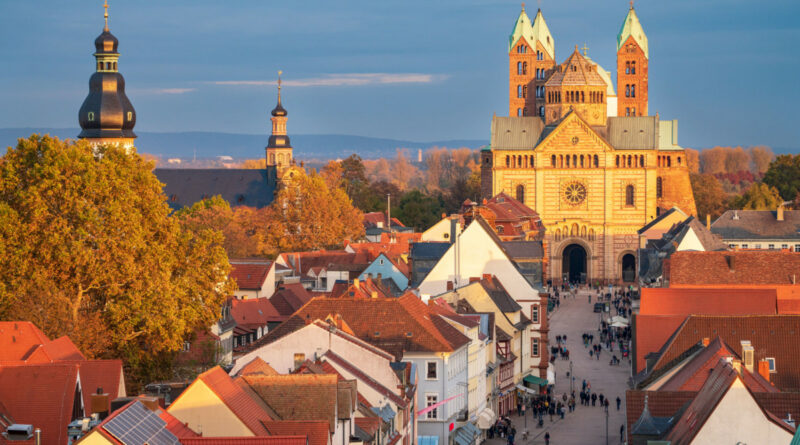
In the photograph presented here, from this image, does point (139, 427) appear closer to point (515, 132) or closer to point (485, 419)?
point (485, 419)

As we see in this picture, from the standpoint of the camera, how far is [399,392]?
4972cm

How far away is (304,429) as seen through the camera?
35656mm

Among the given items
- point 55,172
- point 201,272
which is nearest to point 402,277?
point 201,272

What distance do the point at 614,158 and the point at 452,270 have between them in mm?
69693

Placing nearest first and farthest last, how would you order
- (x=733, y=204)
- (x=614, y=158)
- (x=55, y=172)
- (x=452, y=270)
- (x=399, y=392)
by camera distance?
(x=399, y=392)
(x=55, y=172)
(x=452, y=270)
(x=614, y=158)
(x=733, y=204)

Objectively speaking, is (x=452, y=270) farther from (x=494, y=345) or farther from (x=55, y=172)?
(x=55, y=172)

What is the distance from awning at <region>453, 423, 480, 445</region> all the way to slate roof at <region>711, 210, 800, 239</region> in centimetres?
7595

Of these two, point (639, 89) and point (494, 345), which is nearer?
point (494, 345)

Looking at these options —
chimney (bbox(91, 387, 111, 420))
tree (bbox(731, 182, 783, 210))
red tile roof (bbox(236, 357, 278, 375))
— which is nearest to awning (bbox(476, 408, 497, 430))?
red tile roof (bbox(236, 357, 278, 375))

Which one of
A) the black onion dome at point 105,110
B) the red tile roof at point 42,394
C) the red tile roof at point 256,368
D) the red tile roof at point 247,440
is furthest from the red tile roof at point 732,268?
A: the black onion dome at point 105,110

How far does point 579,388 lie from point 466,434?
57.7ft

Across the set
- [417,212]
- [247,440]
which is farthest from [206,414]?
[417,212]

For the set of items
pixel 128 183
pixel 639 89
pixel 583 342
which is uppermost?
pixel 639 89

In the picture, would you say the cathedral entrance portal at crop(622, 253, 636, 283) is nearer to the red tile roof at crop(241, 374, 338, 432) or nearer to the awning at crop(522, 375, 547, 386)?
the awning at crop(522, 375, 547, 386)
